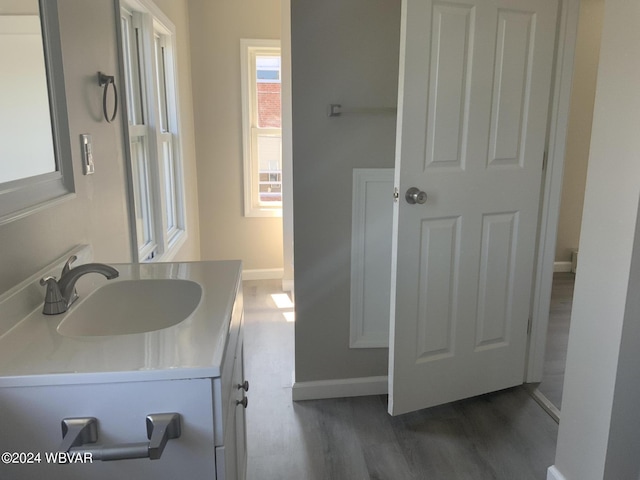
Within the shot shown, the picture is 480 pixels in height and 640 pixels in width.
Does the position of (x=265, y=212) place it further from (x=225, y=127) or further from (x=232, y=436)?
(x=232, y=436)

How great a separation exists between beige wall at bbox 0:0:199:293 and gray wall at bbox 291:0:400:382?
0.72 m

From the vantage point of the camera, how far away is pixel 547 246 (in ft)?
7.82

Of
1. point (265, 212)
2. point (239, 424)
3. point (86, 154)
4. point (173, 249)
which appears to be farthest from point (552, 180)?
point (265, 212)

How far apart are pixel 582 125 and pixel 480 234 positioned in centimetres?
281

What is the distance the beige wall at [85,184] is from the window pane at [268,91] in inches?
91.7

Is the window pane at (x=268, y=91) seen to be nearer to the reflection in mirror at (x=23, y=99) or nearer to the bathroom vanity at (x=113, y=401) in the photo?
the reflection in mirror at (x=23, y=99)

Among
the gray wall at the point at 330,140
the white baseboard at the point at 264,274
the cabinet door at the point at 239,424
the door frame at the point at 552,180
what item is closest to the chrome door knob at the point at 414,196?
the gray wall at the point at 330,140

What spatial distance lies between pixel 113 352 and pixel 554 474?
1.56 meters

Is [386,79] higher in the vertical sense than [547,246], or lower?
higher

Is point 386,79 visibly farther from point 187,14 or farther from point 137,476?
point 187,14

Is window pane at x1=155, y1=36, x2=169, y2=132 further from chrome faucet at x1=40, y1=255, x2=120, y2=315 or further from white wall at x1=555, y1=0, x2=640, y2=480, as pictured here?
white wall at x1=555, y1=0, x2=640, y2=480

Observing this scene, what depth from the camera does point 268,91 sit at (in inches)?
166

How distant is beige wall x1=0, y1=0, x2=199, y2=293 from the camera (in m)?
1.17

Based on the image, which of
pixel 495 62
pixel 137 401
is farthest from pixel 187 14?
pixel 137 401
